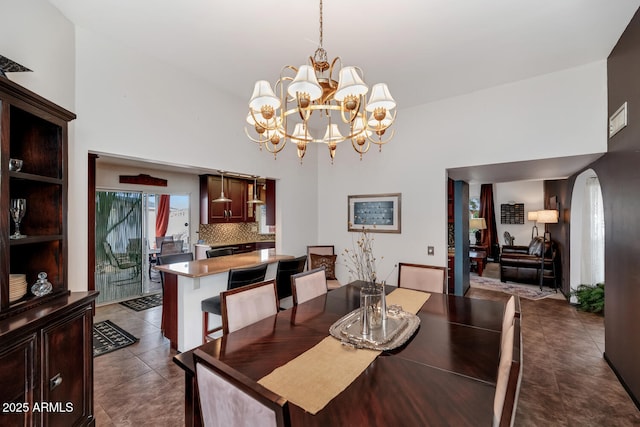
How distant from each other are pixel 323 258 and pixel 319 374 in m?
3.18

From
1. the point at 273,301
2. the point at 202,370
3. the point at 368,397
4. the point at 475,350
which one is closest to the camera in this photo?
the point at 202,370

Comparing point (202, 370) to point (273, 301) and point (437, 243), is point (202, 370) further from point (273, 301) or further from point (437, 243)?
point (437, 243)

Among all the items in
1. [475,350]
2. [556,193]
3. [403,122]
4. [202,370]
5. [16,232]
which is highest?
[403,122]

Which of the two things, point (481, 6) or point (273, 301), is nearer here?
point (481, 6)

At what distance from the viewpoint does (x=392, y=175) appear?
3.99 metres

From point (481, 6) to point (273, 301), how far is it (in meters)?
2.68

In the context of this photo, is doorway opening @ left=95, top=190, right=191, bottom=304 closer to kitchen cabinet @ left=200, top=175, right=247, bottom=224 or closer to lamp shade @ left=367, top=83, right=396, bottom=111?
kitchen cabinet @ left=200, top=175, right=247, bottom=224

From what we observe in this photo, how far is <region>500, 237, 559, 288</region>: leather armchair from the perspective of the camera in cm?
543

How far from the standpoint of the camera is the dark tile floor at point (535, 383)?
6.59 ft

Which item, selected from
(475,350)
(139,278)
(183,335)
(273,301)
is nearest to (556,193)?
(475,350)

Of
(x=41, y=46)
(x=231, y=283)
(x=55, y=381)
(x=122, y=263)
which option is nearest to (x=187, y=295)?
(x=231, y=283)

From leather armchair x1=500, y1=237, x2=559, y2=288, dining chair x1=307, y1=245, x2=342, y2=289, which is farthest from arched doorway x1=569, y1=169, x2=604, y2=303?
dining chair x1=307, y1=245, x2=342, y2=289

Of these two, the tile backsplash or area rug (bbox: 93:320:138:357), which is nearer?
area rug (bbox: 93:320:138:357)

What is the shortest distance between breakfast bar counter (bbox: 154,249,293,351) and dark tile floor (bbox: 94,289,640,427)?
0.25 metres
